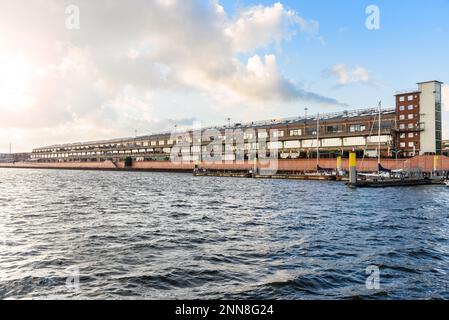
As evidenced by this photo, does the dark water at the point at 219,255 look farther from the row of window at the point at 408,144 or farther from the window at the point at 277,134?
the window at the point at 277,134

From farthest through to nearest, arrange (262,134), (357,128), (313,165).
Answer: (262,134) < (313,165) < (357,128)

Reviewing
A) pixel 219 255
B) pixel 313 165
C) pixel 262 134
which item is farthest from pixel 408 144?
pixel 219 255

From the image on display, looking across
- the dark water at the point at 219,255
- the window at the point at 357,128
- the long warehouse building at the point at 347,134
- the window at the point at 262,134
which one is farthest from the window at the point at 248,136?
the dark water at the point at 219,255

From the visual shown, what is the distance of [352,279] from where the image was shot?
14.2 metres

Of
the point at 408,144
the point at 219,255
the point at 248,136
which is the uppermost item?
the point at 248,136

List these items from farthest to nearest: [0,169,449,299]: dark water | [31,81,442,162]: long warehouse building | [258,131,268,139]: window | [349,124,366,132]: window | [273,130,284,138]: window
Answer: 1. [258,131,268,139]: window
2. [273,130,284,138]: window
3. [349,124,366,132]: window
4. [31,81,442,162]: long warehouse building
5. [0,169,449,299]: dark water

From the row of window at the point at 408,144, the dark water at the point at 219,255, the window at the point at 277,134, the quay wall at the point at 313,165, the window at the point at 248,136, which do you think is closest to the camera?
the dark water at the point at 219,255

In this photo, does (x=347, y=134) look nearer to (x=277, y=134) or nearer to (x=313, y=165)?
(x=313, y=165)

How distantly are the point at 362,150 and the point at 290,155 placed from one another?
81.6 ft

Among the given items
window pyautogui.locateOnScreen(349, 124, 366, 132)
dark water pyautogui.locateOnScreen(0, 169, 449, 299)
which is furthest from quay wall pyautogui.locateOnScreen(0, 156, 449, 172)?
dark water pyautogui.locateOnScreen(0, 169, 449, 299)

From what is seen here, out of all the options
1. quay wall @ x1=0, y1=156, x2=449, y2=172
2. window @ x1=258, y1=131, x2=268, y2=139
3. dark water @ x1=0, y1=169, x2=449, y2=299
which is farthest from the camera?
window @ x1=258, y1=131, x2=268, y2=139

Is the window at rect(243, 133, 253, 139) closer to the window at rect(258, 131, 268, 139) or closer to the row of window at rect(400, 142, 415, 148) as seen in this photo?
the window at rect(258, 131, 268, 139)

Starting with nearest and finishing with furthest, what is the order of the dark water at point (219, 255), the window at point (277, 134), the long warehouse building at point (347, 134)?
the dark water at point (219, 255) < the long warehouse building at point (347, 134) < the window at point (277, 134)

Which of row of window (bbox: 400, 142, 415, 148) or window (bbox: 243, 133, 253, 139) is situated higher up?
window (bbox: 243, 133, 253, 139)
